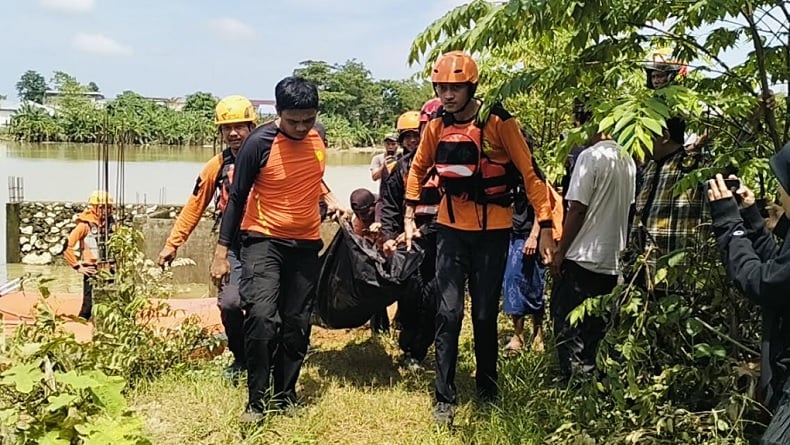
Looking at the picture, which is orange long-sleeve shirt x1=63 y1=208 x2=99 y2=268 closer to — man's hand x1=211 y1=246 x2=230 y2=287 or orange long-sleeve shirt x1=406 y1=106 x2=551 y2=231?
man's hand x1=211 y1=246 x2=230 y2=287

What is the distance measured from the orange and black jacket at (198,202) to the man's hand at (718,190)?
3.14 metres

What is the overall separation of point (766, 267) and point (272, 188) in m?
Result: 2.49

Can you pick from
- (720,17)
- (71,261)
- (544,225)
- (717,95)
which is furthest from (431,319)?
(71,261)

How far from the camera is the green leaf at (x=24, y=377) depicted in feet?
9.20

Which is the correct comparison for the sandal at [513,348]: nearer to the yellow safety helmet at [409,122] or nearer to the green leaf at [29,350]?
the yellow safety helmet at [409,122]

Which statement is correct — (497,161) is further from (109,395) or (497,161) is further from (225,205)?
(109,395)

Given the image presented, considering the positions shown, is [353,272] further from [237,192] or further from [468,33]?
[468,33]

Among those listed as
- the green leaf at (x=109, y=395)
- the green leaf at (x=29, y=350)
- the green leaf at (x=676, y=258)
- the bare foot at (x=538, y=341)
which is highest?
the green leaf at (x=676, y=258)

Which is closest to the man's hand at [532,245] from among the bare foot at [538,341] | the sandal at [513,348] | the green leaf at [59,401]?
the sandal at [513,348]

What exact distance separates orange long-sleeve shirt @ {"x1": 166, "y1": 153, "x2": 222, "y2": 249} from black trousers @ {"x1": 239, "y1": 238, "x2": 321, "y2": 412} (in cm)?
77

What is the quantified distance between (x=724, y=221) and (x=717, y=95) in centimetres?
71

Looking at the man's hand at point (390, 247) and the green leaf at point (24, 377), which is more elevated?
the man's hand at point (390, 247)

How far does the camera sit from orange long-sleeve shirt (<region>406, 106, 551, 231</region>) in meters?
3.84

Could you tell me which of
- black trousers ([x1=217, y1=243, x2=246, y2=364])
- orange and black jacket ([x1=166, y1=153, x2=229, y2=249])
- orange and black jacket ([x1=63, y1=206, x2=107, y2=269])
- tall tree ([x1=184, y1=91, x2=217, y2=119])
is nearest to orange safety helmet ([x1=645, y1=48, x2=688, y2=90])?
black trousers ([x1=217, y1=243, x2=246, y2=364])
